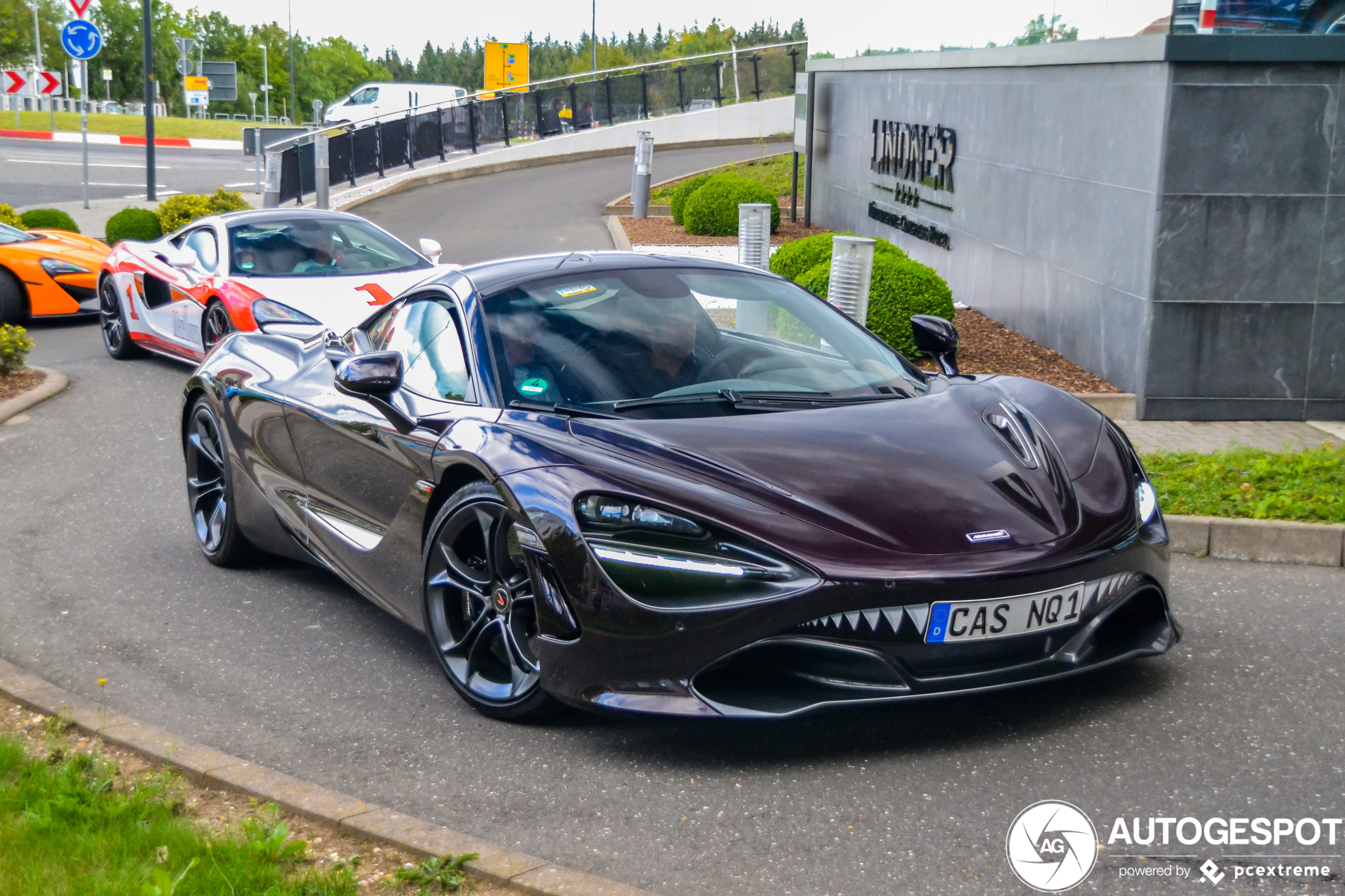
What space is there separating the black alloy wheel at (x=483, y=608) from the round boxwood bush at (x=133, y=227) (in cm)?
1662

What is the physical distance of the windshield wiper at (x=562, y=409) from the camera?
14.3 feet

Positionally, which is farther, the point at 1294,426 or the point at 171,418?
Result: the point at 171,418

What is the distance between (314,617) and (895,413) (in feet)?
8.32

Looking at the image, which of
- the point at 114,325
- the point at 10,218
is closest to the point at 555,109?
the point at 10,218

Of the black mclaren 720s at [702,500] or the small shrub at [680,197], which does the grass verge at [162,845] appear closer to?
the black mclaren 720s at [702,500]

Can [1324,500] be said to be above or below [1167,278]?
below

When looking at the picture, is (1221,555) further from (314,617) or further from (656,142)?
(656,142)

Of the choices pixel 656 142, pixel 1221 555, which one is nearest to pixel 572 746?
pixel 1221 555

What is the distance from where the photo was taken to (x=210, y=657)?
510 cm

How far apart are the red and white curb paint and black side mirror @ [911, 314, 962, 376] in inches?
1895

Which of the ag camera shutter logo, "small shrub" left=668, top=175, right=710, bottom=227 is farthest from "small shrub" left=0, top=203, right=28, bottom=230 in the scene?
the ag camera shutter logo

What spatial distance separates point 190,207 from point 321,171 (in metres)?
4.36

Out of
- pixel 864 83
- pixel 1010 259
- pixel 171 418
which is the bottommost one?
pixel 171 418

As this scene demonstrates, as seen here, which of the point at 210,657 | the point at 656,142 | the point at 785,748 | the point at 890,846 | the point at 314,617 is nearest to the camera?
the point at 890,846
